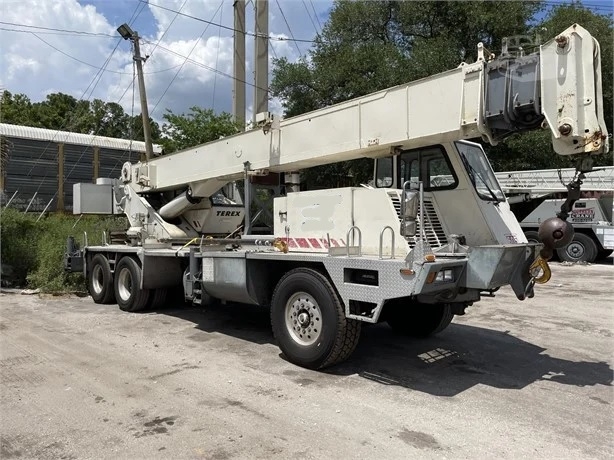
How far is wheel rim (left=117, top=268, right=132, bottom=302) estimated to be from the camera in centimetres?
979

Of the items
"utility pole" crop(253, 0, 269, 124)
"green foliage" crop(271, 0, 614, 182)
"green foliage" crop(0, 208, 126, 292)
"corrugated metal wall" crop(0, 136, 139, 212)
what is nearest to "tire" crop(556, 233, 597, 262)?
"green foliage" crop(271, 0, 614, 182)

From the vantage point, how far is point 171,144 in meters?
20.3

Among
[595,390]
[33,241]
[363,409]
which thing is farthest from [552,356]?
[33,241]

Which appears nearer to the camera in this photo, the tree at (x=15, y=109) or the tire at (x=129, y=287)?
the tire at (x=129, y=287)

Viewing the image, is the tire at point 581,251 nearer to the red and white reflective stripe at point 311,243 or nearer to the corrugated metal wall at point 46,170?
the red and white reflective stripe at point 311,243

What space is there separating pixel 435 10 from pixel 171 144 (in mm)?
11686

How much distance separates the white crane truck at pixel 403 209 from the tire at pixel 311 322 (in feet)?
0.05

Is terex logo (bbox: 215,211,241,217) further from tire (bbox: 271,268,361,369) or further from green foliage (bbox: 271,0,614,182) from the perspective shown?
green foliage (bbox: 271,0,614,182)

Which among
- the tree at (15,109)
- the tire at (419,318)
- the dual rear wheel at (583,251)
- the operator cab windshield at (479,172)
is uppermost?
the tree at (15,109)

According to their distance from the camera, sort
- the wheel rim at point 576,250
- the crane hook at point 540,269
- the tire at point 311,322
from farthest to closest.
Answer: the wheel rim at point 576,250 < the crane hook at point 540,269 < the tire at point 311,322

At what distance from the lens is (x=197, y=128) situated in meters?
19.6

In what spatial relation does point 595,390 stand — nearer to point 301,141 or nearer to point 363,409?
point 363,409

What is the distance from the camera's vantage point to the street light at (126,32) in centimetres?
1552

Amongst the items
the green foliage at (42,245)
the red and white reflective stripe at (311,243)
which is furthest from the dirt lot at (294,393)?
the green foliage at (42,245)
